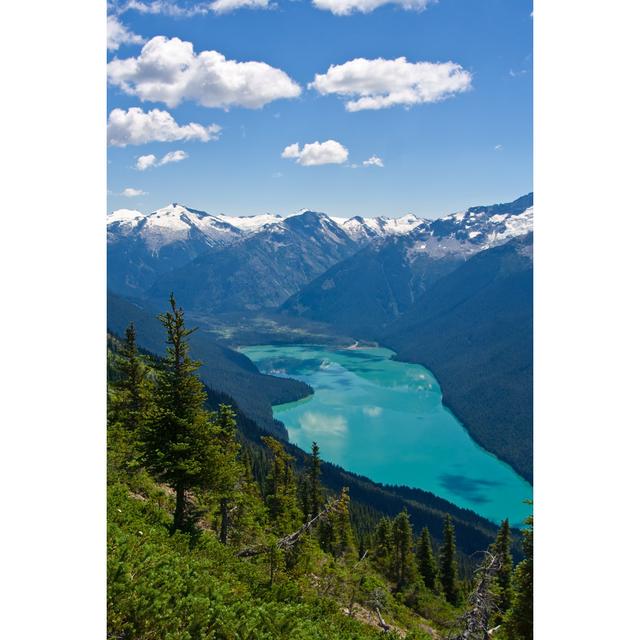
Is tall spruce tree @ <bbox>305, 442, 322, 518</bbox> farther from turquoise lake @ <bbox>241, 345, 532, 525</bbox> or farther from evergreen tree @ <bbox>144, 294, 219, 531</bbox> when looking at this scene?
turquoise lake @ <bbox>241, 345, 532, 525</bbox>

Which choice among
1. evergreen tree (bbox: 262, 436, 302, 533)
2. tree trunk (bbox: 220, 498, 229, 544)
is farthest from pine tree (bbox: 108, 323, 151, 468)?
evergreen tree (bbox: 262, 436, 302, 533)

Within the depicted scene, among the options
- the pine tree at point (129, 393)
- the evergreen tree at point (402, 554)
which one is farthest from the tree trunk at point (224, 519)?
the evergreen tree at point (402, 554)

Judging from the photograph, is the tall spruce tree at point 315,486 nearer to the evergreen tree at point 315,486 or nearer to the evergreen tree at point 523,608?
the evergreen tree at point 315,486

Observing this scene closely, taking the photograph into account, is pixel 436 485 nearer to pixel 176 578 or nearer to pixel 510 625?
pixel 510 625

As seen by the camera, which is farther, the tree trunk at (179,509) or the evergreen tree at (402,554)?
the evergreen tree at (402,554)

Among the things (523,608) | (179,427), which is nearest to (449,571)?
(523,608)
